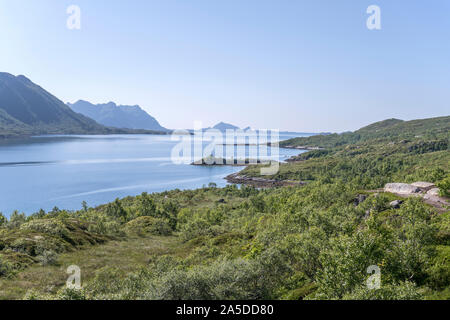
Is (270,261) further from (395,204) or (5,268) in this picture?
(395,204)

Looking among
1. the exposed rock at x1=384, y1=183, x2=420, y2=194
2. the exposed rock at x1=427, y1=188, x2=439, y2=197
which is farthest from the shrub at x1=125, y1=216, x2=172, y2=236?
the exposed rock at x1=427, y1=188, x2=439, y2=197

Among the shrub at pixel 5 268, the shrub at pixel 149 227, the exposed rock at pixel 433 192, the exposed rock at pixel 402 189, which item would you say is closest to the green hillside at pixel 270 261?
the shrub at pixel 5 268

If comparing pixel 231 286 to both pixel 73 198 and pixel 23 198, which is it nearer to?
pixel 73 198

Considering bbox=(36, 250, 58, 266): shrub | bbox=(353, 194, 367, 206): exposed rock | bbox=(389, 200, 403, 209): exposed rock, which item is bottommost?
bbox=(36, 250, 58, 266): shrub

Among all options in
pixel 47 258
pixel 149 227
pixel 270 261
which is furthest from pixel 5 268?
pixel 149 227

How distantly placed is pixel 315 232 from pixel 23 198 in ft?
637

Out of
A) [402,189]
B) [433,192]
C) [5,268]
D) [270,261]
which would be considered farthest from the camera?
[402,189]

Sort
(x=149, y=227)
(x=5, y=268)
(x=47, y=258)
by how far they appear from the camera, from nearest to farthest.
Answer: (x=5, y=268) → (x=47, y=258) → (x=149, y=227)

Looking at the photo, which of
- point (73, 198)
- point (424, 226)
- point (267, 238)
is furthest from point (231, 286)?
point (73, 198)

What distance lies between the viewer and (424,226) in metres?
35.2

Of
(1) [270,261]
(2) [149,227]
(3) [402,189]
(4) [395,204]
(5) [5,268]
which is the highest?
(3) [402,189]

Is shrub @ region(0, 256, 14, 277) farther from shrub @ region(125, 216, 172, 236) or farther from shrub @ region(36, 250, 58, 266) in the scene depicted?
shrub @ region(125, 216, 172, 236)

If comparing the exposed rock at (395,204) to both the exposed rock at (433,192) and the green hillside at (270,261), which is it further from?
the exposed rock at (433,192)

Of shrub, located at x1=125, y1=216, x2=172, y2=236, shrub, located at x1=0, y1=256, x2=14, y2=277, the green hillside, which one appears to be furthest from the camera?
shrub, located at x1=125, y1=216, x2=172, y2=236
